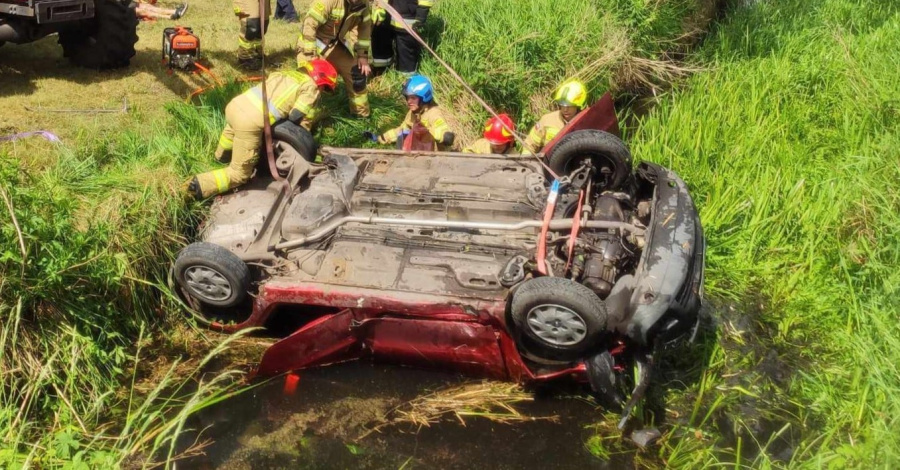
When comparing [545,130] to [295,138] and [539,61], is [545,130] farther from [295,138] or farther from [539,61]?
[295,138]

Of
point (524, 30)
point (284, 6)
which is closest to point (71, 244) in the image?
point (524, 30)

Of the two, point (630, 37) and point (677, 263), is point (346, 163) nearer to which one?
point (677, 263)

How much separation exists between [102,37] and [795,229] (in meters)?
7.01

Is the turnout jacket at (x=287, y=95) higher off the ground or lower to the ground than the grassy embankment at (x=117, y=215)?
higher

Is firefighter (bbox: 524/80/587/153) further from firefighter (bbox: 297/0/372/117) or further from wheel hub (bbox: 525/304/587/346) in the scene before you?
wheel hub (bbox: 525/304/587/346)

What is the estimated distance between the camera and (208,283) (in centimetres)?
504

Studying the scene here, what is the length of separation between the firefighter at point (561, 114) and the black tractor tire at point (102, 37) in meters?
4.58

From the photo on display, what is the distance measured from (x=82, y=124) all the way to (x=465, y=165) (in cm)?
362

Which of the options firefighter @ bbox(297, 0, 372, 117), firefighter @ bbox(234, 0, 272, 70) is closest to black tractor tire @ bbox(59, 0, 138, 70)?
firefighter @ bbox(234, 0, 272, 70)

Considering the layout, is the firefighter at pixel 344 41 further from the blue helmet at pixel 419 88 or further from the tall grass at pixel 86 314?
the tall grass at pixel 86 314

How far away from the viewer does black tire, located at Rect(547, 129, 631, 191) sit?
5.50 metres

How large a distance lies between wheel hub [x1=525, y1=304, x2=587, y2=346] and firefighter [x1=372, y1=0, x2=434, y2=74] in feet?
15.7

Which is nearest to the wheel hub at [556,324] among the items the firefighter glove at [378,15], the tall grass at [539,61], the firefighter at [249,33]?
the tall grass at [539,61]

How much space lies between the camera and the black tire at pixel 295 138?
239 inches
